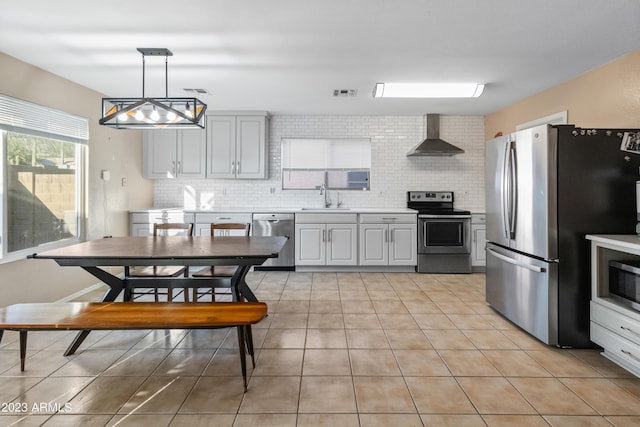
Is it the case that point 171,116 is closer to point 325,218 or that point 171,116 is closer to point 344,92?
point 344,92

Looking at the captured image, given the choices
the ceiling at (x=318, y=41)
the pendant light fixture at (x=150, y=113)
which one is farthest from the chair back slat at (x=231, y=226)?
the ceiling at (x=318, y=41)

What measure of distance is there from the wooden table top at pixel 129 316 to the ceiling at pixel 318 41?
6.76ft

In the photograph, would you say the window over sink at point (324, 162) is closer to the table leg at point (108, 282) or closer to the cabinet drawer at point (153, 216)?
the cabinet drawer at point (153, 216)

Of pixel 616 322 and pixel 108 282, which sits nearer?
pixel 616 322

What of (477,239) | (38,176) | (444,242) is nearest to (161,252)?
(38,176)

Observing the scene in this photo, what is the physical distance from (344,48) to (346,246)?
3.05 meters

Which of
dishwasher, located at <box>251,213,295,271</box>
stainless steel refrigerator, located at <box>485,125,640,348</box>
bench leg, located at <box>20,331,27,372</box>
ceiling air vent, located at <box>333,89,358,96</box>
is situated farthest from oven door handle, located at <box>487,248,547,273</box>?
bench leg, located at <box>20,331,27,372</box>

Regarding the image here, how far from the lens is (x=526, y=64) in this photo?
3.68 meters

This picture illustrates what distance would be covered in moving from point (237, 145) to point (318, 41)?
10.0 feet

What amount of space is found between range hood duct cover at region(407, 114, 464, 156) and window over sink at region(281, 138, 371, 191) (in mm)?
807

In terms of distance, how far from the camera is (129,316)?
7.66ft

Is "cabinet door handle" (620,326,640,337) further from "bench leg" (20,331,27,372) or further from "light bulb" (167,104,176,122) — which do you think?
"bench leg" (20,331,27,372)

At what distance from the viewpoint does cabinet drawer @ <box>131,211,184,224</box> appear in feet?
18.4

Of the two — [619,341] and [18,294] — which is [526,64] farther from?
[18,294]
